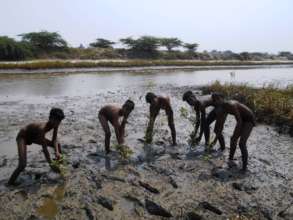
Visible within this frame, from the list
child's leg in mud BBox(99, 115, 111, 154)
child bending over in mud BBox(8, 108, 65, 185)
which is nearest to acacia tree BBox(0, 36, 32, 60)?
child's leg in mud BBox(99, 115, 111, 154)

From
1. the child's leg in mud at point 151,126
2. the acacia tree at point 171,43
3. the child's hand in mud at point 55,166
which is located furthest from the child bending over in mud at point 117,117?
the acacia tree at point 171,43

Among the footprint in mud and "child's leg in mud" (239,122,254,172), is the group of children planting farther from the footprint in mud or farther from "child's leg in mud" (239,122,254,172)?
the footprint in mud

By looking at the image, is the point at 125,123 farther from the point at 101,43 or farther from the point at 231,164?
the point at 101,43

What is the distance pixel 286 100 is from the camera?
13914 mm

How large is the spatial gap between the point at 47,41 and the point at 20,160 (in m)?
50.7

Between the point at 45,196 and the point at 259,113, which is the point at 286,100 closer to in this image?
the point at 259,113

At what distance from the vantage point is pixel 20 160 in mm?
7078

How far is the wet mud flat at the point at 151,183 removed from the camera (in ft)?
20.5

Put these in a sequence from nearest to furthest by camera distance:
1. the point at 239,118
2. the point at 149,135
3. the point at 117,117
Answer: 1. the point at 239,118
2. the point at 117,117
3. the point at 149,135

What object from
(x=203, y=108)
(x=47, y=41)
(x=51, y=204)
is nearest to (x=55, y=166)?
(x=51, y=204)

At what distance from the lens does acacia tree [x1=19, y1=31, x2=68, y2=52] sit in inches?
2157

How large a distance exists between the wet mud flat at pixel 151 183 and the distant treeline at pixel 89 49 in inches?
1469

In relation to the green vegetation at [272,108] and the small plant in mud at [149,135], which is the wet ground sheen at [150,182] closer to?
the small plant in mud at [149,135]

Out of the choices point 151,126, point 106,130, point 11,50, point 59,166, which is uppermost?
point 11,50
